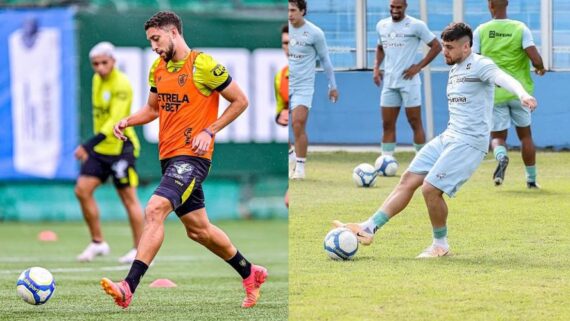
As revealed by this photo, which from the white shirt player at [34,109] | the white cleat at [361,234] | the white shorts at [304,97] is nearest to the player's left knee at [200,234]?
the white cleat at [361,234]

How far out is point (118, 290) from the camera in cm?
392

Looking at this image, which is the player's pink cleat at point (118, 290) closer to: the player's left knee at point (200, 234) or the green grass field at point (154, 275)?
the green grass field at point (154, 275)

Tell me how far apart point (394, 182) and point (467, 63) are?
1.38 metres

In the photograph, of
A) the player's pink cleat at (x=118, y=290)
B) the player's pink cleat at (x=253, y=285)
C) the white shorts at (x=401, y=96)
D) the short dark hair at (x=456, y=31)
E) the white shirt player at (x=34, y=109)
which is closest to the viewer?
the player's pink cleat at (x=118, y=290)

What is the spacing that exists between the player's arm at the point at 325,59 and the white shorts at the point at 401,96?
377mm

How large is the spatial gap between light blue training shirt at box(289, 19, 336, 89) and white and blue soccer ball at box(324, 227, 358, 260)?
699 mm

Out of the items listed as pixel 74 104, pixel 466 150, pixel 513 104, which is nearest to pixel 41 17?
pixel 74 104

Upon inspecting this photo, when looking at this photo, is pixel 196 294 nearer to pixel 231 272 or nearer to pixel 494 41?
pixel 231 272

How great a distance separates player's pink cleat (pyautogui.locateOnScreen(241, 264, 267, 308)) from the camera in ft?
14.8

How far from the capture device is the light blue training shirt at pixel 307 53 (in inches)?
198

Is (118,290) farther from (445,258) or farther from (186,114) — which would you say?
(445,258)

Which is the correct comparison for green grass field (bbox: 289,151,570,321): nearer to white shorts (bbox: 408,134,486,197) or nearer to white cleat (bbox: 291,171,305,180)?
white cleat (bbox: 291,171,305,180)

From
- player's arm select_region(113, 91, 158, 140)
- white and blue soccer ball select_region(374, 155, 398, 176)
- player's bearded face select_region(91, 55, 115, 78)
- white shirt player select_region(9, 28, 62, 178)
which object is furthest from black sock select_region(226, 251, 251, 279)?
white shirt player select_region(9, 28, 62, 178)

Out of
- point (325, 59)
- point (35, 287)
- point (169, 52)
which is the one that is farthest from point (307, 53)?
point (35, 287)
